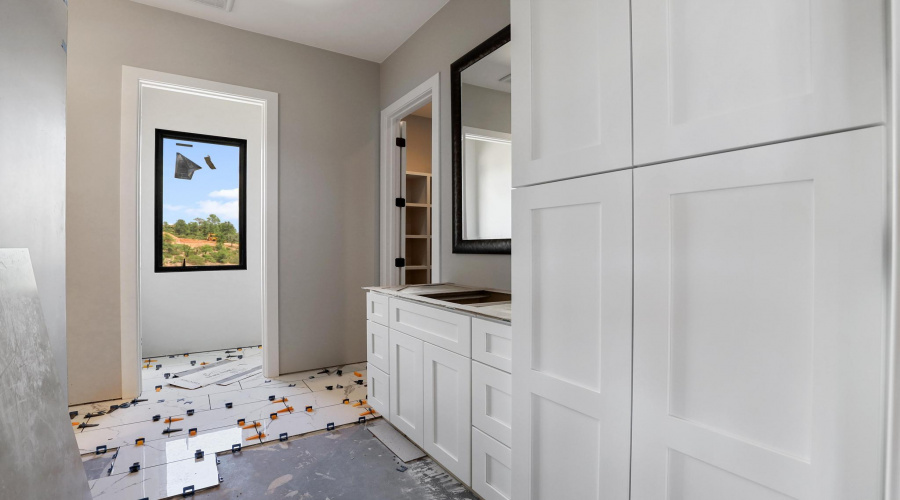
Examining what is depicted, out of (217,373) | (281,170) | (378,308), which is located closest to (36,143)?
(378,308)

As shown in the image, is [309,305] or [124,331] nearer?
[124,331]

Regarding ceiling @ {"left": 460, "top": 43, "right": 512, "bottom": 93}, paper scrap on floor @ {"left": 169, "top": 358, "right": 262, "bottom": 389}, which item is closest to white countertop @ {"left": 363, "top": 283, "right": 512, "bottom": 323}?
ceiling @ {"left": 460, "top": 43, "right": 512, "bottom": 93}

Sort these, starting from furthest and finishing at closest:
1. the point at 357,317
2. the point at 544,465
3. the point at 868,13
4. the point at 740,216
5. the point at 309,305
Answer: the point at 357,317, the point at 309,305, the point at 544,465, the point at 740,216, the point at 868,13

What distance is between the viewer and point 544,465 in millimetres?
1224

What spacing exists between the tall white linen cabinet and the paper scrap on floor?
292 cm

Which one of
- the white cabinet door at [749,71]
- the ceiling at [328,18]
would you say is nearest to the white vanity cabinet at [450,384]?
the white cabinet door at [749,71]

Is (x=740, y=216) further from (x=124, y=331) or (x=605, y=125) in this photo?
(x=124, y=331)

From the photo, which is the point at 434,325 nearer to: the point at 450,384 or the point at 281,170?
the point at 450,384

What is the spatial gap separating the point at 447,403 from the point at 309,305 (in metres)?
2.04

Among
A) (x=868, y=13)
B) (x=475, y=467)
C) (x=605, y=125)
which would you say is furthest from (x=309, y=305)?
(x=868, y=13)

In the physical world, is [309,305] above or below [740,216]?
below

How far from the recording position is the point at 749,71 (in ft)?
2.60

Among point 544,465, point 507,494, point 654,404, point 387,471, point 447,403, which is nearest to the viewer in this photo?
point 654,404

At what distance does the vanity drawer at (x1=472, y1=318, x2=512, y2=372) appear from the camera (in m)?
1.52
